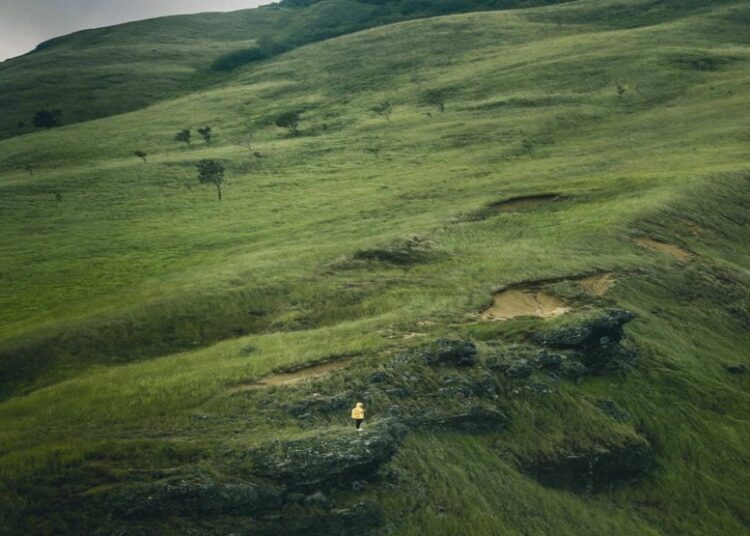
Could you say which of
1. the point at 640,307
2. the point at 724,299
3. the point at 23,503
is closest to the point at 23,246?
the point at 23,503

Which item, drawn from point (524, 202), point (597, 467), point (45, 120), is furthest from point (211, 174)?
point (45, 120)

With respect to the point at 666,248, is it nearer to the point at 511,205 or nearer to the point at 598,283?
the point at 598,283

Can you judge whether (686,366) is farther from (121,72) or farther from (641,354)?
(121,72)

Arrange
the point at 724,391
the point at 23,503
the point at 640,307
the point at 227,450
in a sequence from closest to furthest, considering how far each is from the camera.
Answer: the point at 23,503, the point at 227,450, the point at 724,391, the point at 640,307

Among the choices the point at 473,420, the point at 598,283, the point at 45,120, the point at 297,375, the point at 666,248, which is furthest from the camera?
the point at 45,120

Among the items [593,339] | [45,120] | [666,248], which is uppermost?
[45,120]

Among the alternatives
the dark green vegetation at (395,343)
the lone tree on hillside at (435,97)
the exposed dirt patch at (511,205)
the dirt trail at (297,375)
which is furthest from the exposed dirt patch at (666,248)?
the lone tree on hillside at (435,97)

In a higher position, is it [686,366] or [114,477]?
[114,477]
